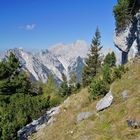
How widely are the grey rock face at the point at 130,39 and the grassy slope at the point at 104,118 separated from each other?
16.0 meters

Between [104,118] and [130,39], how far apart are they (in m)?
37.0

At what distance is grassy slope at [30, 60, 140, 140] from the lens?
125 ft

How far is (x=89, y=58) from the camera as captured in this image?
324 ft

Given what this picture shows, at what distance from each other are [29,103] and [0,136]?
30.2ft

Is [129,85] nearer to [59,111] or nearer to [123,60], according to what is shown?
[59,111]

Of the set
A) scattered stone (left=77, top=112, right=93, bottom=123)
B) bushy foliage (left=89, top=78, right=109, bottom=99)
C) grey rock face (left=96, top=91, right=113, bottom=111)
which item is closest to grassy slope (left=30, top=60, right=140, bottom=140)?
grey rock face (left=96, top=91, right=113, bottom=111)

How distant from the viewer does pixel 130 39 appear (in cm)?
7594

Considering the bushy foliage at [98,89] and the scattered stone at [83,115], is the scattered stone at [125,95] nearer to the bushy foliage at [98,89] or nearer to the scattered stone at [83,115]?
the bushy foliage at [98,89]

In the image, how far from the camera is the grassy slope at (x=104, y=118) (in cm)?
3803

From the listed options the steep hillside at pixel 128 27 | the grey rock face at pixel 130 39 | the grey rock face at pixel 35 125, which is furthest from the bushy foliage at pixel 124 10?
the grey rock face at pixel 35 125

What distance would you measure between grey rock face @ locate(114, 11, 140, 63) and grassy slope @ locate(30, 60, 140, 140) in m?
16.0

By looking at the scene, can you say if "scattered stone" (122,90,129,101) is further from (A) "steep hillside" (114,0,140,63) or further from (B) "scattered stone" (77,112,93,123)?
(A) "steep hillside" (114,0,140,63)

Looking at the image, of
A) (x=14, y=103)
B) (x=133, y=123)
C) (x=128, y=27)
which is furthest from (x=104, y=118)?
(x=128, y=27)

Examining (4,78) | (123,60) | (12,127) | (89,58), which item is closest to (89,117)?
(12,127)
